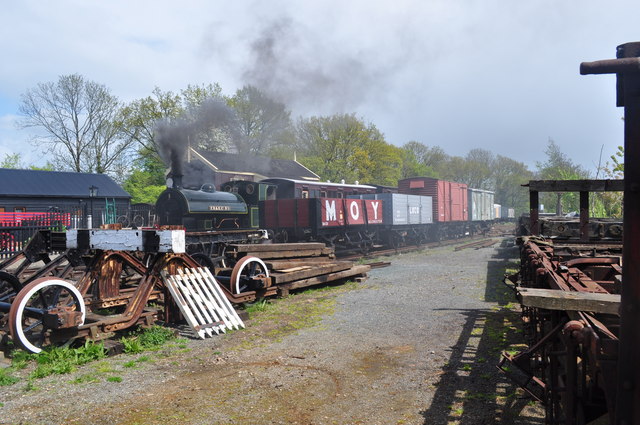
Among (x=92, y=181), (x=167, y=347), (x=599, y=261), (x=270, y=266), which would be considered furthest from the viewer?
(x=92, y=181)

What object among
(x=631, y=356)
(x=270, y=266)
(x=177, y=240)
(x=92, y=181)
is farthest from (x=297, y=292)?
(x=92, y=181)

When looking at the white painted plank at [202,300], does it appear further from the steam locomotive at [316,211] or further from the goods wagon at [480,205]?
the goods wagon at [480,205]

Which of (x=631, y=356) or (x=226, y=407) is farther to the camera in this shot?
(x=226, y=407)

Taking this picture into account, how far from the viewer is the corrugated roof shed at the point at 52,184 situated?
26.6 metres

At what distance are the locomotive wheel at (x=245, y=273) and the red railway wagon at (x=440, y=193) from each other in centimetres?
1819

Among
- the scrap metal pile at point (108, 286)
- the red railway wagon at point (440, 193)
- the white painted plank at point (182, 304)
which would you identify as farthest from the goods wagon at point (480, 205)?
the white painted plank at point (182, 304)

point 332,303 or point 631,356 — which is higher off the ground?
point 631,356

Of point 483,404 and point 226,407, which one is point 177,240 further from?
point 483,404

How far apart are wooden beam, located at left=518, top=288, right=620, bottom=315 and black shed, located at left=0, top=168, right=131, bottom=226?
2588cm

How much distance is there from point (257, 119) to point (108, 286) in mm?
28769

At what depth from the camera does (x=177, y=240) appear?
634 cm

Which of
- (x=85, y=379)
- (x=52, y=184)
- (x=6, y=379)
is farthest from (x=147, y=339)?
(x=52, y=184)

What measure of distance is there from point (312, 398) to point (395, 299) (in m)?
4.82

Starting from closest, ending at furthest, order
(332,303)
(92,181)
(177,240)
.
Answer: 1. (177,240)
2. (332,303)
3. (92,181)
